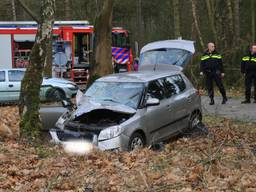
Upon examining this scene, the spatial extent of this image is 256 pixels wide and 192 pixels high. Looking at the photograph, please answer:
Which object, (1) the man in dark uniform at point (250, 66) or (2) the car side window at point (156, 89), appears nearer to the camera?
(2) the car side window at point (156, 89)

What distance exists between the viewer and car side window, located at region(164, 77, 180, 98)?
11.5m

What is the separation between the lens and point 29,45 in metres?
28.4

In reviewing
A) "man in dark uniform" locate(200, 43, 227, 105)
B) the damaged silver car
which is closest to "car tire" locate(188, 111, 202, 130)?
the damaged silver car

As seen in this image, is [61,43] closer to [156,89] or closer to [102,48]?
[102,48]

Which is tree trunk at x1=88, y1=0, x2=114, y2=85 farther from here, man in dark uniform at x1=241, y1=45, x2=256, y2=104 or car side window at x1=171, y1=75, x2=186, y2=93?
car side window at x1=171, y1=75, x2=186, y2=93

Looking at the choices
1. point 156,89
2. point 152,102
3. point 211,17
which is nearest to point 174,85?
point 156,89

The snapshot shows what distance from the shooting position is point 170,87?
11.6 meters

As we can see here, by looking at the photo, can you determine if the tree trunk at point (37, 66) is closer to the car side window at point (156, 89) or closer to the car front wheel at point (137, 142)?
the car front wheel at point (137, 142)

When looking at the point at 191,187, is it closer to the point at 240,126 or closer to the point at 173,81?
the point at 173,81

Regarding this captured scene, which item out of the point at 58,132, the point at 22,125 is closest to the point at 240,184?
the point at 58,132

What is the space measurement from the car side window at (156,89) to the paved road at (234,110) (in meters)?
3.66

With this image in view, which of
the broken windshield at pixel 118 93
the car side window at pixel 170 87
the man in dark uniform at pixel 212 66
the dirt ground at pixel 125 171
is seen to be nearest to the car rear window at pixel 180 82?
the car side window at pixel 170 87

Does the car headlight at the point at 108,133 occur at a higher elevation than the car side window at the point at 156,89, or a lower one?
lower

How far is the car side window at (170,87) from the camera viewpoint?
37.6ft
